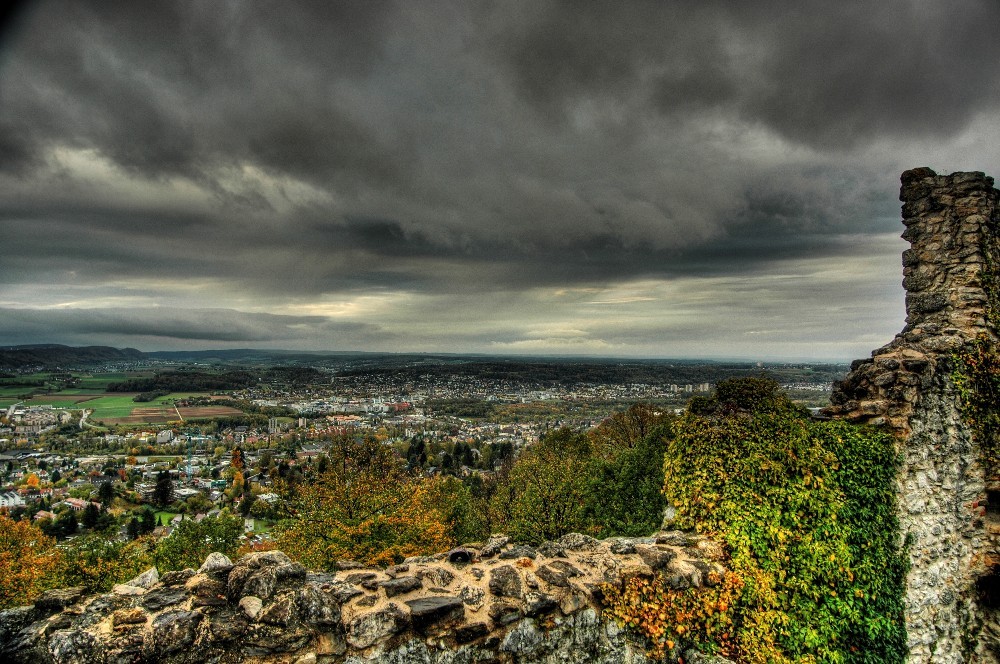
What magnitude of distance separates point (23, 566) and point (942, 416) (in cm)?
3503

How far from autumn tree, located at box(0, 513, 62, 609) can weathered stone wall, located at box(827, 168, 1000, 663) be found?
94.6ft

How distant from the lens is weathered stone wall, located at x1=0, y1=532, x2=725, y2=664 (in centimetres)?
506

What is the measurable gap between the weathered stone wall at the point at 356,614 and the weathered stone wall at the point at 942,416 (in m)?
5.54

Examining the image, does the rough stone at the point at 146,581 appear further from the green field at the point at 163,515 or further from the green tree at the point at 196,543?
the green field at the point at 163,515

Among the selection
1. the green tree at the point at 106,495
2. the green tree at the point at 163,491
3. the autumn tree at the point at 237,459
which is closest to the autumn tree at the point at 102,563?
the green tree at the point at 163,491

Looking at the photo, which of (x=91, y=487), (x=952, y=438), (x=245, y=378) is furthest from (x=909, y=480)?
(x=245, y=378)

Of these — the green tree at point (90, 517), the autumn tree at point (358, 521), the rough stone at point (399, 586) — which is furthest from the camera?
the green tree at point (90, 517)

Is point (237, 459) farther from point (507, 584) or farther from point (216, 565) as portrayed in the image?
point (507, 584)

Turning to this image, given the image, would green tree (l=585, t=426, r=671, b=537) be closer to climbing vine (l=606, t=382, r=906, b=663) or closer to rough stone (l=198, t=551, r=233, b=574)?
climbing vine (l=606, t=382, r=906, b=663)

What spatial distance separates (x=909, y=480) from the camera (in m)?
9.46

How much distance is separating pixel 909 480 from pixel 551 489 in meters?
12.3

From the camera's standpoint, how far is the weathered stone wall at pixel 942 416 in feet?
31.1

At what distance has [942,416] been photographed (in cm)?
984

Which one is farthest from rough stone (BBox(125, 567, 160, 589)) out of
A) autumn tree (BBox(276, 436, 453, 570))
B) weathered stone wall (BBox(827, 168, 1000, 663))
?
weathered stone wall (BBox(827, 168, 1000, 663))
